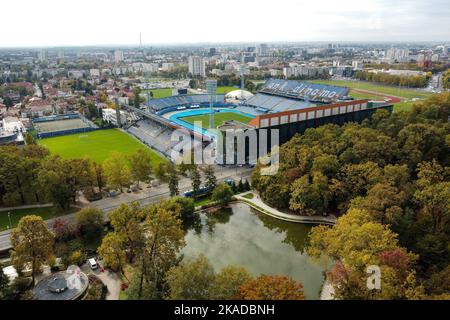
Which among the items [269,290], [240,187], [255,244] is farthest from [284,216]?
[269,290]

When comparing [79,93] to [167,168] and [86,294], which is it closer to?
[167,168]

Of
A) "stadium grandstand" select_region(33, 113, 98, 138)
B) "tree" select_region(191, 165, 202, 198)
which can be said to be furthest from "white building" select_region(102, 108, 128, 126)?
"tree" select_region(191, 165, 202, 198)

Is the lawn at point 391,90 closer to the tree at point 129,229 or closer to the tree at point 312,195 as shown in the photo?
the tree at point 312,195

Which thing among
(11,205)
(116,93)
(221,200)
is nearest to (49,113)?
(116,93)

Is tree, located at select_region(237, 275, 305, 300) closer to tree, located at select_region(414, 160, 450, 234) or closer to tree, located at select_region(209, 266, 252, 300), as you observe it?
tree, located at select_region(209, 266, 252, 300)

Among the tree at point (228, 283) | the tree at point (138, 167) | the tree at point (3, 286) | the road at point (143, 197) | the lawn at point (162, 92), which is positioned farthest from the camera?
the lawn at point (162, 92)

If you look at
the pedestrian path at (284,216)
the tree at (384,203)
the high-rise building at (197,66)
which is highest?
the high-rise building at (197,66)

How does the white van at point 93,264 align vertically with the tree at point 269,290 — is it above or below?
below

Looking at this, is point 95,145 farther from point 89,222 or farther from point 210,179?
point 89,222

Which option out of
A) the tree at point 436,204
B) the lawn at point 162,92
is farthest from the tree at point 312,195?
the lawn at point 162,92
